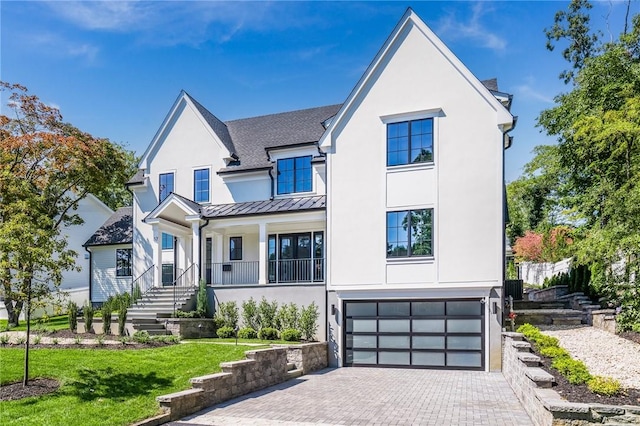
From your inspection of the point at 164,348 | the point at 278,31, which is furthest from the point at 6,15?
the point at 164,348

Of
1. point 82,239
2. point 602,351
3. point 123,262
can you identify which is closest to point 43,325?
point 123,262

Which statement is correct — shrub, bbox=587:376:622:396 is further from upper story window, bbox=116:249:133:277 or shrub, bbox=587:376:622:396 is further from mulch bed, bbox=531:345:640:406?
upper story window, bbox=116:249:133:277

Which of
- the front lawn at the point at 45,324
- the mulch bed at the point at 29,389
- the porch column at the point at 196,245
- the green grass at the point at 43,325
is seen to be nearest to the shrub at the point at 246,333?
the porch column at the point at 196,245

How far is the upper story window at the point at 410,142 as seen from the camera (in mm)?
14789

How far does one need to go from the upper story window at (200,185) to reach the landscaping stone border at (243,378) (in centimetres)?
933

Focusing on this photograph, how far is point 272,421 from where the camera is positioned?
8102 mm

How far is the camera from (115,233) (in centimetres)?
2450

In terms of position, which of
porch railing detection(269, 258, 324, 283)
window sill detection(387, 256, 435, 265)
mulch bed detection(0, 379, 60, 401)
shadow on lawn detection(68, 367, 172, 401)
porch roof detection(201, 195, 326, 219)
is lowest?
shadow on lawn detection(68, 367, 172, 401)

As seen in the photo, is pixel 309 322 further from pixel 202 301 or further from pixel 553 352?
pixel 553 352

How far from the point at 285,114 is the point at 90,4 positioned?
11.6 metres

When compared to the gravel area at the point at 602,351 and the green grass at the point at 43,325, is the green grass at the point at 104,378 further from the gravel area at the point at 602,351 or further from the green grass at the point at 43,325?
the gravel area at the point at 602,351

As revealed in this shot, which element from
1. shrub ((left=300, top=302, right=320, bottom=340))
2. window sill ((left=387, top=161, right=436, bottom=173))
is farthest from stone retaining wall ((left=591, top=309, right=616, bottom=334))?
shrub ((left=300, top=302, right=320, bottom=340))

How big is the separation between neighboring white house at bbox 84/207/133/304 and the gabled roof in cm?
1338

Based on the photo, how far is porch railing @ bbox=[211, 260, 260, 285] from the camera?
1933 cm
